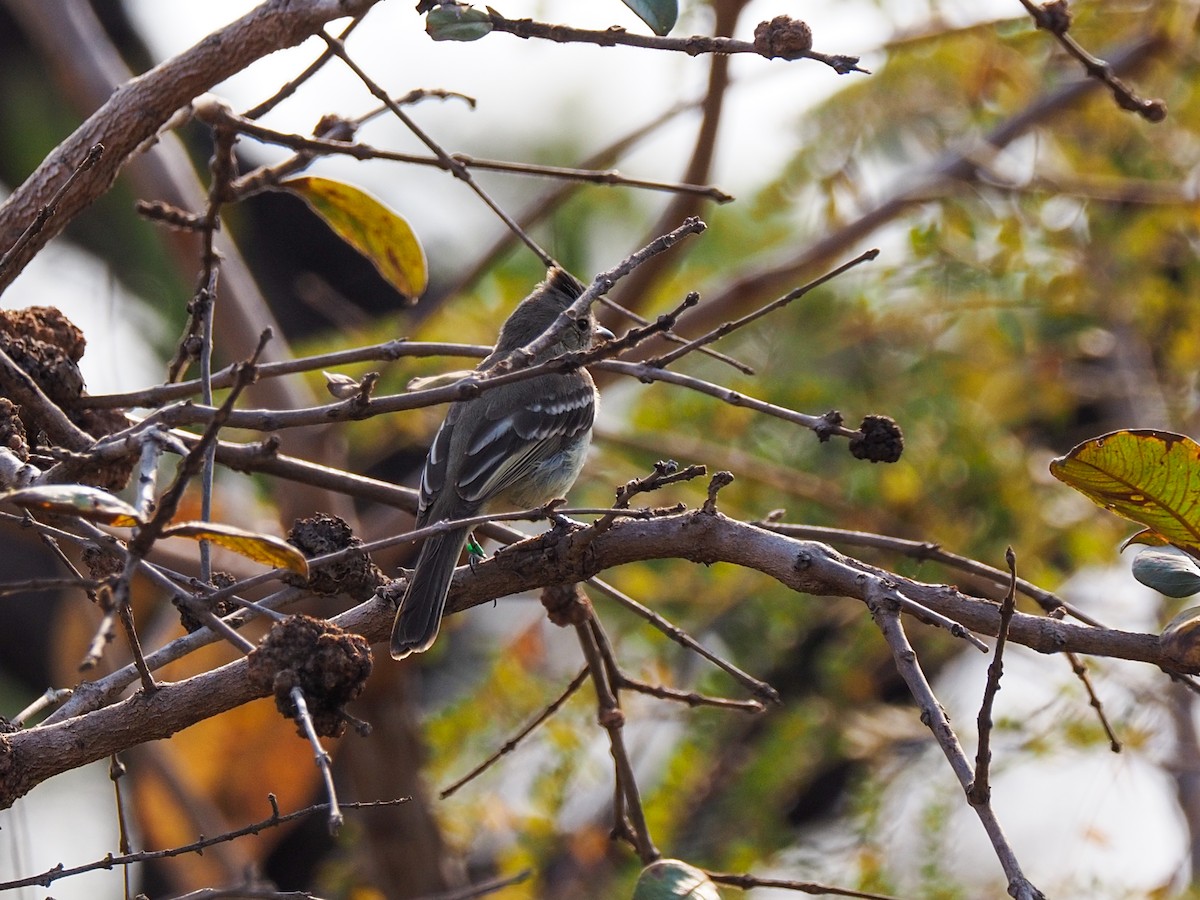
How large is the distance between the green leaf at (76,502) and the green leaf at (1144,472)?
141cm

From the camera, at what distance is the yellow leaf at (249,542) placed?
5.69 feet

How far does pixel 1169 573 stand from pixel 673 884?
3.23 feet

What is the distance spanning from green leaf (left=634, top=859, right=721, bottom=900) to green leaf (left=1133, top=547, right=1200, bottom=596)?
89cm

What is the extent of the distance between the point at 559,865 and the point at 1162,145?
4579 mm

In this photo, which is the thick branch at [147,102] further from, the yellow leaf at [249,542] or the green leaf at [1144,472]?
the green leaf at [1144,472]

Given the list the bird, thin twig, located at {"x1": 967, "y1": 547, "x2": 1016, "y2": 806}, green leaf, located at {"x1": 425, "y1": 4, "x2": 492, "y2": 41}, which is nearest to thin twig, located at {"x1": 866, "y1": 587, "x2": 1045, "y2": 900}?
thin twig, located at {"x1": 967, "y1": 547, "x2": 1016, "y2": 806}

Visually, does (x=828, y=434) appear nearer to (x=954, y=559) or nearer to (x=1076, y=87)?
(x=954, y=559)

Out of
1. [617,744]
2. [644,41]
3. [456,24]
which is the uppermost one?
[456,24]

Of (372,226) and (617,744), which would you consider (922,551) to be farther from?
(372,226)

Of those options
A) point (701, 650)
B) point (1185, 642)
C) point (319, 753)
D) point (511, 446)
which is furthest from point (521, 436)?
point (319, 753)

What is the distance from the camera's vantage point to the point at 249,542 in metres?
1.85

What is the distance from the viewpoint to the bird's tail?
2.68 meters

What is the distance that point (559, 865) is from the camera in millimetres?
6273

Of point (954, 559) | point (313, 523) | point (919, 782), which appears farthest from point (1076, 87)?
point (313, 523)
